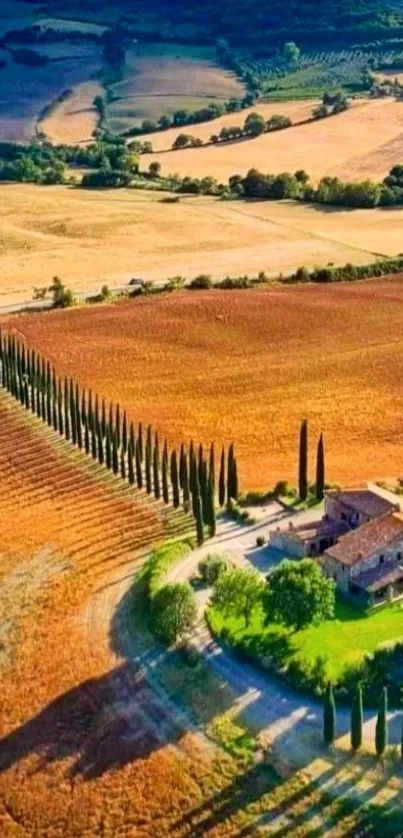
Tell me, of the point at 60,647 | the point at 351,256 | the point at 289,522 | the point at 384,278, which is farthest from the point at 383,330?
the point at 60,647

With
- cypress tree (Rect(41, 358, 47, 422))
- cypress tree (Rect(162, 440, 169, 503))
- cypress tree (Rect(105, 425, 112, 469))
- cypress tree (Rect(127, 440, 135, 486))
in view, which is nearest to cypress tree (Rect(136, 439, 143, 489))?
cypress tree (Rect(127, 440, 135, 486))

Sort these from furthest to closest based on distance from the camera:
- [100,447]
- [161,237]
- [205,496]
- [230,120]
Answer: [230,120]
[161,237]
[100,447]
[205,496]

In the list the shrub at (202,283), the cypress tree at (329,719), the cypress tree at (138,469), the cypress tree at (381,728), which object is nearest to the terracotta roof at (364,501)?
the cypress tree at (138,469)

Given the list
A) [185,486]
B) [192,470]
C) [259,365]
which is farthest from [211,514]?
[259,365]

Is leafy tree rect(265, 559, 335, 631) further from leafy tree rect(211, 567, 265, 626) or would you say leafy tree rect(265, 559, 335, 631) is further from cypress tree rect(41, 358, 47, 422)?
cypress tree rect(41, 358, 47, 422)

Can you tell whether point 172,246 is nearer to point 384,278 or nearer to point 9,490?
point 384,278

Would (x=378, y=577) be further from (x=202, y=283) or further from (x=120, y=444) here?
(x=202, y=283)
